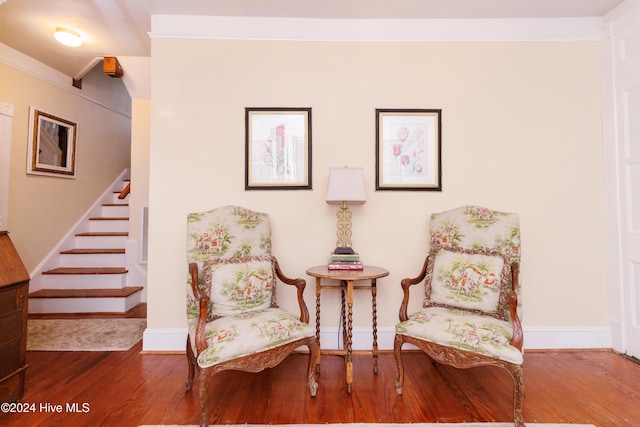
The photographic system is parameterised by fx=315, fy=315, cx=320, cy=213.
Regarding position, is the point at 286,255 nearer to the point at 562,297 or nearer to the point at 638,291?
the point at 562,297

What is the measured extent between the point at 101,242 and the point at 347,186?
3.62 meters

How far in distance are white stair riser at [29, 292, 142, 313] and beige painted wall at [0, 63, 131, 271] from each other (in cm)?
48

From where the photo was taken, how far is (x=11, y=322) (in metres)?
1.78

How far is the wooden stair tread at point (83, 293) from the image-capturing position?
130 inches

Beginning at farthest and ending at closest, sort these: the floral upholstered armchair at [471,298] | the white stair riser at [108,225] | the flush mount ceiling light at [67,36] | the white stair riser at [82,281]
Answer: the white stair riser at [108,225], the white stair riser at [82,281], the flush mount ceiling light at [67,36], the floral upholstered armchair at [471,298]

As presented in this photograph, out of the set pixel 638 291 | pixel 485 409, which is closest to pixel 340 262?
pixel 485 409

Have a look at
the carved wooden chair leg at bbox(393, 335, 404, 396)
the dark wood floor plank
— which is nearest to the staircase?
the dark wood floor plank

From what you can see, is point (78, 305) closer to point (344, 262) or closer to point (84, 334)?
point (84, 334)

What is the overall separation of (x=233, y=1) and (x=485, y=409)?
323 cm

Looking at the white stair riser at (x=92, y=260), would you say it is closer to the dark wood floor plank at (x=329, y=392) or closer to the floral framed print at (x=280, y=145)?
the dark wood floor plank at (x=329, y=392)

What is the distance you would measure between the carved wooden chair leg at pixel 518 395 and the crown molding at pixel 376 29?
8.15ft

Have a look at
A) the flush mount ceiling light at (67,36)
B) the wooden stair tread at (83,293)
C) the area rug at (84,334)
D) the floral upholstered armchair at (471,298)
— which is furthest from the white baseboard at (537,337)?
the flush mount ceiling light at (67,36)

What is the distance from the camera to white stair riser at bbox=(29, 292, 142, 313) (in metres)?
3.31

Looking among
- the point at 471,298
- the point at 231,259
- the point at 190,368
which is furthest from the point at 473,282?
the point at 190,368
